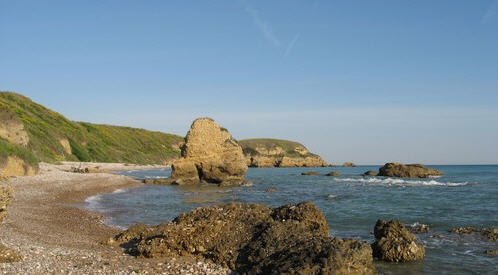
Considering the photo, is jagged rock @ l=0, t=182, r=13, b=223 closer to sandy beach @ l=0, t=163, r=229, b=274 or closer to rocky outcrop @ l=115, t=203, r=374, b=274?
sandy beach @ l=0, t=163, r=229, b=274

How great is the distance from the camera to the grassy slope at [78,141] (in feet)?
231

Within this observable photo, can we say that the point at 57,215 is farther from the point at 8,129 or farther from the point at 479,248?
the point at 8,129

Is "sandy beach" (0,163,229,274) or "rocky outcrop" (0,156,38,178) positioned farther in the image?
"rocky outcrop" (0,156,38,178)

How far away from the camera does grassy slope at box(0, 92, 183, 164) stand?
70519 millimetres

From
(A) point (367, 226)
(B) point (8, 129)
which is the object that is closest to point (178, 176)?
(B) point (8, 129)

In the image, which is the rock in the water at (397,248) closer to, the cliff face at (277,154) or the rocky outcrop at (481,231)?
the rocky outcrop at (481,231)

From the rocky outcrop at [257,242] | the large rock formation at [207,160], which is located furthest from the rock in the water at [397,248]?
the large rock formation at [207,160]

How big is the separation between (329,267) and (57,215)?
15689 mm

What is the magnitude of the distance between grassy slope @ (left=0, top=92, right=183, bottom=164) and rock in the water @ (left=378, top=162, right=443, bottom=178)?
174 feet

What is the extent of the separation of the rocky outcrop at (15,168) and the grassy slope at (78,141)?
0.75 m

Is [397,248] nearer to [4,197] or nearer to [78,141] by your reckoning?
[4,197]

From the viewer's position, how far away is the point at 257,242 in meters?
11.2

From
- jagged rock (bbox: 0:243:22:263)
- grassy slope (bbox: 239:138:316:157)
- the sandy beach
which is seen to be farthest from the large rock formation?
grassy slope (bbox: 239:138:316:157)

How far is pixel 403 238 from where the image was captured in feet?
41.8
